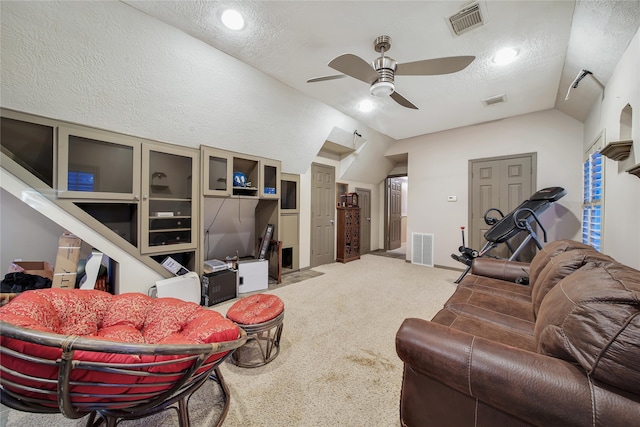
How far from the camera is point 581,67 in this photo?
2.29 metres

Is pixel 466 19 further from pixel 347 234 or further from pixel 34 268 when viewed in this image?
pixel 34 268

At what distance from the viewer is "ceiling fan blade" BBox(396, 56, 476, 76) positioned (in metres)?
1.73

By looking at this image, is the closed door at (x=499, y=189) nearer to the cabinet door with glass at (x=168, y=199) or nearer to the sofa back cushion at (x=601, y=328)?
the sofa back cushion at (x=601, y=328)

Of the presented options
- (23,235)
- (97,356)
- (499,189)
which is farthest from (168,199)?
(499,189)

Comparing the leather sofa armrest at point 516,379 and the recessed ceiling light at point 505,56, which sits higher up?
the recessed ceiling light at point 505,56

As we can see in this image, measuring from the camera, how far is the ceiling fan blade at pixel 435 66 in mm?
1733

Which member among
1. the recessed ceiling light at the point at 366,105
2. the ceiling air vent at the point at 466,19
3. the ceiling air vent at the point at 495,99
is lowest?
the ceiling air vent at the point at 466,19

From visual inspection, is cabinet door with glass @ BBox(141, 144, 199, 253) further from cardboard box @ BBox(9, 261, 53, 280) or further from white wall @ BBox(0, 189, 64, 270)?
white wall @ BBox(0, 189, 64, 270)

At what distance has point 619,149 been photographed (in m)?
1.72

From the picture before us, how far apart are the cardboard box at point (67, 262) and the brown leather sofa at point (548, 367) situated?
303 cm

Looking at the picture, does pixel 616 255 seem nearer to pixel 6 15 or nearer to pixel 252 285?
pixel 252 285

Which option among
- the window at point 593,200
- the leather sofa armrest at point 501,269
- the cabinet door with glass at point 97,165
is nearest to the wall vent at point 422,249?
the window at point 593,200

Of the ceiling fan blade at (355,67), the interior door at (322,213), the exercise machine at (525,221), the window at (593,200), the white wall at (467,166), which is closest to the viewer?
the ceiling fan blade at (355,67)

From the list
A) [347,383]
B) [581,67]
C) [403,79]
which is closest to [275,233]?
[347,383]
